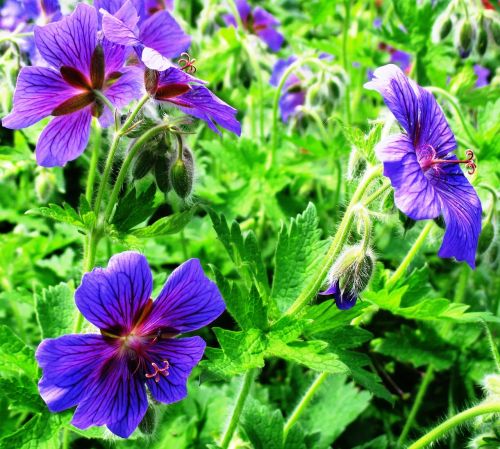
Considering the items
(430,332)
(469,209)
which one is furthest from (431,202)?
(430,332)

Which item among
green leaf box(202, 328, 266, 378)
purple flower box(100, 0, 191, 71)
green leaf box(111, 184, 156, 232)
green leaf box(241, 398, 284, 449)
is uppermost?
purple flower box(100, 0, 191, 71)

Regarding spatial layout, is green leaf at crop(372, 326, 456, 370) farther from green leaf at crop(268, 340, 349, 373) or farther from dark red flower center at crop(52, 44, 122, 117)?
dark red flower center at crop(52, 44, 122, 117)

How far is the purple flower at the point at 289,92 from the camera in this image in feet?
11.0

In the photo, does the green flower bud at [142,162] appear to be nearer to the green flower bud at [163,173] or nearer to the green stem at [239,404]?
the green flower bud at [163,173]

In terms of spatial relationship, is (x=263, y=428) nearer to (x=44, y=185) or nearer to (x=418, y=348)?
(x=418, y=348)

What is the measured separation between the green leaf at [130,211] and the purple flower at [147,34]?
13.7 inches

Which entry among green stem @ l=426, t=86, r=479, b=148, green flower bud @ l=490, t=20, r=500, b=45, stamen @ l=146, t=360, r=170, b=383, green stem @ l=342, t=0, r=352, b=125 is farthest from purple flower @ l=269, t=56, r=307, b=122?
stamen @ l=146, t=360, r=170, b=383

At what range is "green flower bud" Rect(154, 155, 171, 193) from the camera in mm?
1764

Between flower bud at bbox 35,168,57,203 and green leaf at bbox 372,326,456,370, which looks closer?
green leaf at bbox 372,326,456,370

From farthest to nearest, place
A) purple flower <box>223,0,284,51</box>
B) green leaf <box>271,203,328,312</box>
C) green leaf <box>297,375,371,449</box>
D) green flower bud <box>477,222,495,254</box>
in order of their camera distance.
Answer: purple flower <box>223,0,284,51</box>
green leaf <box>297,375,371,449</box>
green flower bud <box>477,222,495,254</box>
green leaf <box>271,203,328,312</box>

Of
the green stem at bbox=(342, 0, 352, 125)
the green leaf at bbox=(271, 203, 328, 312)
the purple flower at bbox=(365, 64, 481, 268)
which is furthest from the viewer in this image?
the green stem at bbox=(342, 0, 352, 125)

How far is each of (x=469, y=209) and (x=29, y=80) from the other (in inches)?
39.5

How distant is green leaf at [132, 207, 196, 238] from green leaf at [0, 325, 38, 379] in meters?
0.40

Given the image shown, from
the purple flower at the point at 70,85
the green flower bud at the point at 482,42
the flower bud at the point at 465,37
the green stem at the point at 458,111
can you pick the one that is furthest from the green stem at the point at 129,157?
the green flower bud at the point at 482,42
